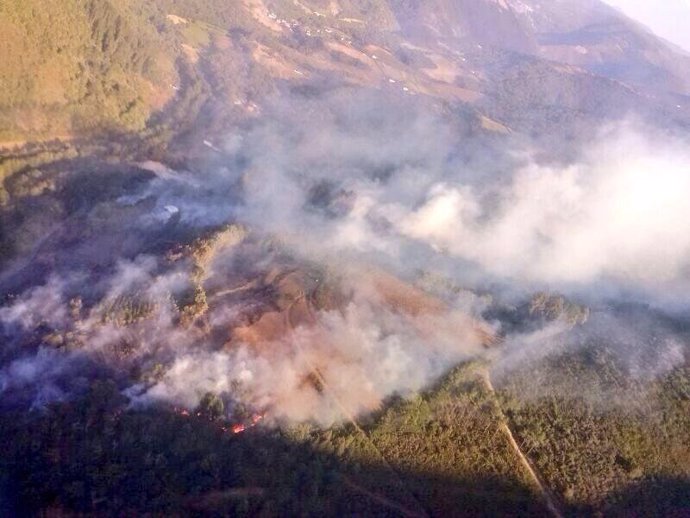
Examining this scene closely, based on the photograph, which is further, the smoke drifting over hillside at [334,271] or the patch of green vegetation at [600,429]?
the smoke drifting over hillside at [334,271]

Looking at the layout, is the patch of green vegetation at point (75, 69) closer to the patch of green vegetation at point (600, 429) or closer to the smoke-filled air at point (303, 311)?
the smoke-filled air at point (303, 311)

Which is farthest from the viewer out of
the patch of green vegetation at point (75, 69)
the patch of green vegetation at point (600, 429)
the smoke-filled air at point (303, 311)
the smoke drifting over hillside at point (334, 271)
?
the patch of green vegetation at point (75, 69)

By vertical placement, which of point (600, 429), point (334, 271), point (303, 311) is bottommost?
point (303, 311)

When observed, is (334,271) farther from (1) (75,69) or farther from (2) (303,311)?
(1) (75,69)

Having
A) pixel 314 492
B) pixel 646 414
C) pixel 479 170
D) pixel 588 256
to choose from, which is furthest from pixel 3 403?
pixel 479 170

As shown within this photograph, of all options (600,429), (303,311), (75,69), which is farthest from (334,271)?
(75,69)

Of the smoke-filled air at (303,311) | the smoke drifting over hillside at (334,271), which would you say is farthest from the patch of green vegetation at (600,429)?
the smoke drifting over hillside at (334,271)

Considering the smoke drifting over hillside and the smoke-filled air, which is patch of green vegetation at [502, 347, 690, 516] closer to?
the smoke-filled air

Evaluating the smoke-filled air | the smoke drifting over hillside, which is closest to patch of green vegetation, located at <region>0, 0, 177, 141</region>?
the smoke-filled air
